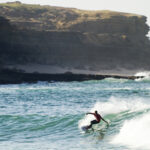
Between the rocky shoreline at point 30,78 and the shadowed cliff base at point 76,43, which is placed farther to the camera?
the shadowed cliff base at point 76,43

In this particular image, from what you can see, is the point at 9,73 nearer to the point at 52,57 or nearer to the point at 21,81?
the point at 21,81

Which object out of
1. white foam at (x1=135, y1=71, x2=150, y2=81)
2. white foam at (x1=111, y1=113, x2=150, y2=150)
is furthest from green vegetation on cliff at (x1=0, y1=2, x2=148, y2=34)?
white foam at (x1=111, y1=113, x2=150, y2=150)

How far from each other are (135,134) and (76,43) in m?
102

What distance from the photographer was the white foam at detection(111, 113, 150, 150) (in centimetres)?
1645

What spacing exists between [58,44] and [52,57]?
3293 millimetres

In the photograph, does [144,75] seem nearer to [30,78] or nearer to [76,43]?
[76,43]

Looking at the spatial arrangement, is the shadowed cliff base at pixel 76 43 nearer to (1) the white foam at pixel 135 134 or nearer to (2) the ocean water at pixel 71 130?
(2) the ocean water at pixel 71 130

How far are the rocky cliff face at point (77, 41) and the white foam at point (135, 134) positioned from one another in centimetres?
7879

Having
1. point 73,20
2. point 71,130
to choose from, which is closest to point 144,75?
point 73,20

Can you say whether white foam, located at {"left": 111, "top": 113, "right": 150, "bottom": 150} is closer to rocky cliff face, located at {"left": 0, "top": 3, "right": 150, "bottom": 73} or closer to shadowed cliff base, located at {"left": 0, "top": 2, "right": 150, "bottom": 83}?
shadowed cliff base, located at {"left": 0, "top": 2, "right": 150, "bottom": 83}

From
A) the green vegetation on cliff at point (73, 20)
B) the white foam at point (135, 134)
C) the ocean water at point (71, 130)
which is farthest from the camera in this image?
the green vegetation on cliff at point (73, 20)

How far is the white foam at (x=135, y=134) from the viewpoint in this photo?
16.5 m

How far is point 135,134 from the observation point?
695 inches

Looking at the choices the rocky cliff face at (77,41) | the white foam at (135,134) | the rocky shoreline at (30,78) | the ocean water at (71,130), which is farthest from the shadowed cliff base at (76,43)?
the white foam at (135,134)
